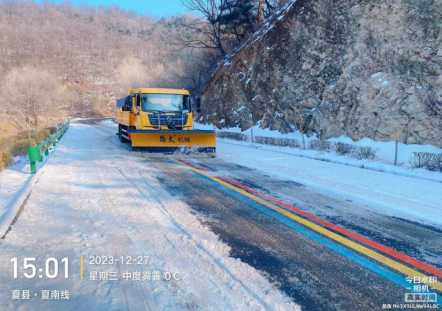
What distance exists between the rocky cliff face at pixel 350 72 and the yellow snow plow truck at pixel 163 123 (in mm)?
8761

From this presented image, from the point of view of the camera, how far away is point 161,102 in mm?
14617

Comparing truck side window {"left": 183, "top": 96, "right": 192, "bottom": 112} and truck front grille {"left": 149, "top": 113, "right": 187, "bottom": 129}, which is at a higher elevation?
truck side window {"left": 183, "top": 96, "right": 192, "bottom": 112}

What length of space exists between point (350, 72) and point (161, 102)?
1116 centimetres

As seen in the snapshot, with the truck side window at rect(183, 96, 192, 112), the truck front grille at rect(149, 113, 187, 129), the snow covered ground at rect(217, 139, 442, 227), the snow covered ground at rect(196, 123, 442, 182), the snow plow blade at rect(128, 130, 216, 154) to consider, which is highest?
the truck side window at rect(183, 96, 192, 112)

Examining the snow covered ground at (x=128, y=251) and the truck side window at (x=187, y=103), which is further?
the truck side window at (x=187, y=103)

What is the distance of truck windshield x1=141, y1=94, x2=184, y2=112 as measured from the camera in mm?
14398

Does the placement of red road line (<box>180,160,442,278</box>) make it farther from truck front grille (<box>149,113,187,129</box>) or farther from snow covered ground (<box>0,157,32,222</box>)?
truck front grille (<box>149,113,187,129</box>)

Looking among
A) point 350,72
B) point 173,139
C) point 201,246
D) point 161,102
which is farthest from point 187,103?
point 201,246

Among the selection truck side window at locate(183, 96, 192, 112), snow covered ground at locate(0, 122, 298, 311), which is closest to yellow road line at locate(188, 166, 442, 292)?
snow covered ground at locate(0, 122, 298, 311)

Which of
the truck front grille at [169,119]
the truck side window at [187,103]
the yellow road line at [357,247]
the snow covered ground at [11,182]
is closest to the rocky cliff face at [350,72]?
the truck side window at [187,103]

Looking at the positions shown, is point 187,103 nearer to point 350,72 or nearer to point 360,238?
point 350,72

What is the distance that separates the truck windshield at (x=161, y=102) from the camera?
14.4 meters

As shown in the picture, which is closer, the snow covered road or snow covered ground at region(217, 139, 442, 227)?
the snow covered road

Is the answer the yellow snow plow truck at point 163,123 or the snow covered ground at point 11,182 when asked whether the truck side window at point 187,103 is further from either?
the snow covered ground at point 11,182
